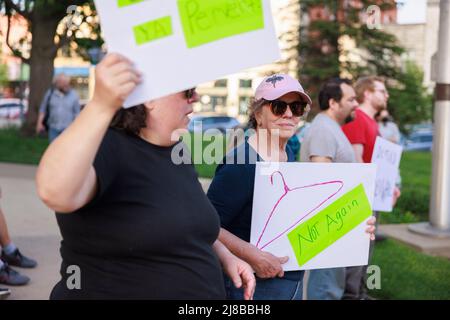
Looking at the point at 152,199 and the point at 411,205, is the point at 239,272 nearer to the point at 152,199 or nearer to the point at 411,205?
the point at 152,199

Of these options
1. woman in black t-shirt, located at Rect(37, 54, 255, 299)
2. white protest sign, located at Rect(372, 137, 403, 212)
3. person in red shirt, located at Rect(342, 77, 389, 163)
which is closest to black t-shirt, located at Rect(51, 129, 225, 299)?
woman in black t-shirt, located at Rect(37, 54, 255, 299)

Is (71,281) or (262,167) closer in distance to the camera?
(71,281)

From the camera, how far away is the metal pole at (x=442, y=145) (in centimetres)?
738

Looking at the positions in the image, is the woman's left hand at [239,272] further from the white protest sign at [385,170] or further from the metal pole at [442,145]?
the metal pole at [442,145]

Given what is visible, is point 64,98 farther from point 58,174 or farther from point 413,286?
point 58,174

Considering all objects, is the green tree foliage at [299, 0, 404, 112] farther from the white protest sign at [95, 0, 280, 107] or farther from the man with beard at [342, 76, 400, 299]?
the white protest sign at [95, 0, 280, 107]

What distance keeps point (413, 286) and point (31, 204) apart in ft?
18.7

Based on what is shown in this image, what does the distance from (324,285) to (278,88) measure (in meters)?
2.23

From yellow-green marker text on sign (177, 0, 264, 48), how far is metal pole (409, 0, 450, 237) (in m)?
6.11

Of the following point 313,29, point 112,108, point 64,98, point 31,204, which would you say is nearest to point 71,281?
point 112,108

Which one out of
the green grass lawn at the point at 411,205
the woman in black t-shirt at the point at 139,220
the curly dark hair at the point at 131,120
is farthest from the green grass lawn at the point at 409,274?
the curly dark hair at the point at 131,120

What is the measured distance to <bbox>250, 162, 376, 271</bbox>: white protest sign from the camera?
2.71 meters

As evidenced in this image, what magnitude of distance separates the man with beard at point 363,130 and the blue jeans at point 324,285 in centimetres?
51

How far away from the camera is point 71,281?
195cm
